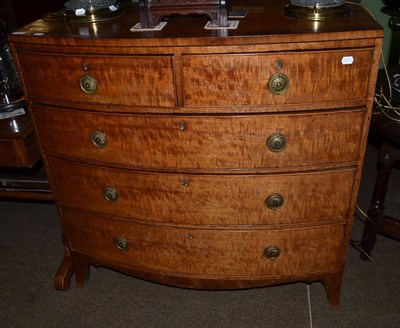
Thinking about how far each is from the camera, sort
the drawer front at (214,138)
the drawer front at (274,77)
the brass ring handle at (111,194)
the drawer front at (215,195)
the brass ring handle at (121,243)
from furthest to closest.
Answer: the brass ring handle at (121,243) → the brass ring handle at (111,194) → the drawer front at (215,195) → the drawer front at (214,138) → the drawer front at (274,77)

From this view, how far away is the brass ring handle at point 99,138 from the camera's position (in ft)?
5.22

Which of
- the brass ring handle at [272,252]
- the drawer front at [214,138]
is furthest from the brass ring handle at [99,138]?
the brass ring handle at [272,252]

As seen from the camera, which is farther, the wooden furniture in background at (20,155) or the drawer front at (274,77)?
the wooden furniture in background at (20,155)

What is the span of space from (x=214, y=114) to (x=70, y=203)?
0.78 meters

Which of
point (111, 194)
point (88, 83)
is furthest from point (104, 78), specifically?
point (111, 194)

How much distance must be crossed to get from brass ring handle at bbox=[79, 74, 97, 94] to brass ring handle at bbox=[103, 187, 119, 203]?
15.8 inches

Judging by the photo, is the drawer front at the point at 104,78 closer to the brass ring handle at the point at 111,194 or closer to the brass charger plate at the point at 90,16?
the brass charger plate at the point at 90,16

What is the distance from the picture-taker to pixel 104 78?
1473mm

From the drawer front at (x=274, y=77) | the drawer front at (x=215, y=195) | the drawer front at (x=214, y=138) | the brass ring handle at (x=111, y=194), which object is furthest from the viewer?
the brass ring handle at (x=111, y=194)

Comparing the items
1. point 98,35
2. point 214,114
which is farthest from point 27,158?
point 214,114

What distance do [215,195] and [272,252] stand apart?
35 centimetres

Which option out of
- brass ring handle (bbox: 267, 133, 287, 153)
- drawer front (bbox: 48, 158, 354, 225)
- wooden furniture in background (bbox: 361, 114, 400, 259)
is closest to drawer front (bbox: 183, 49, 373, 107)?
brass ring handle (bbox: 267, 133, 287, 153)

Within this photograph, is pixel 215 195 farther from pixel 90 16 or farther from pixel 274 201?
pixel 90 16

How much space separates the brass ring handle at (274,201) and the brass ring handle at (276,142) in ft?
0.63
